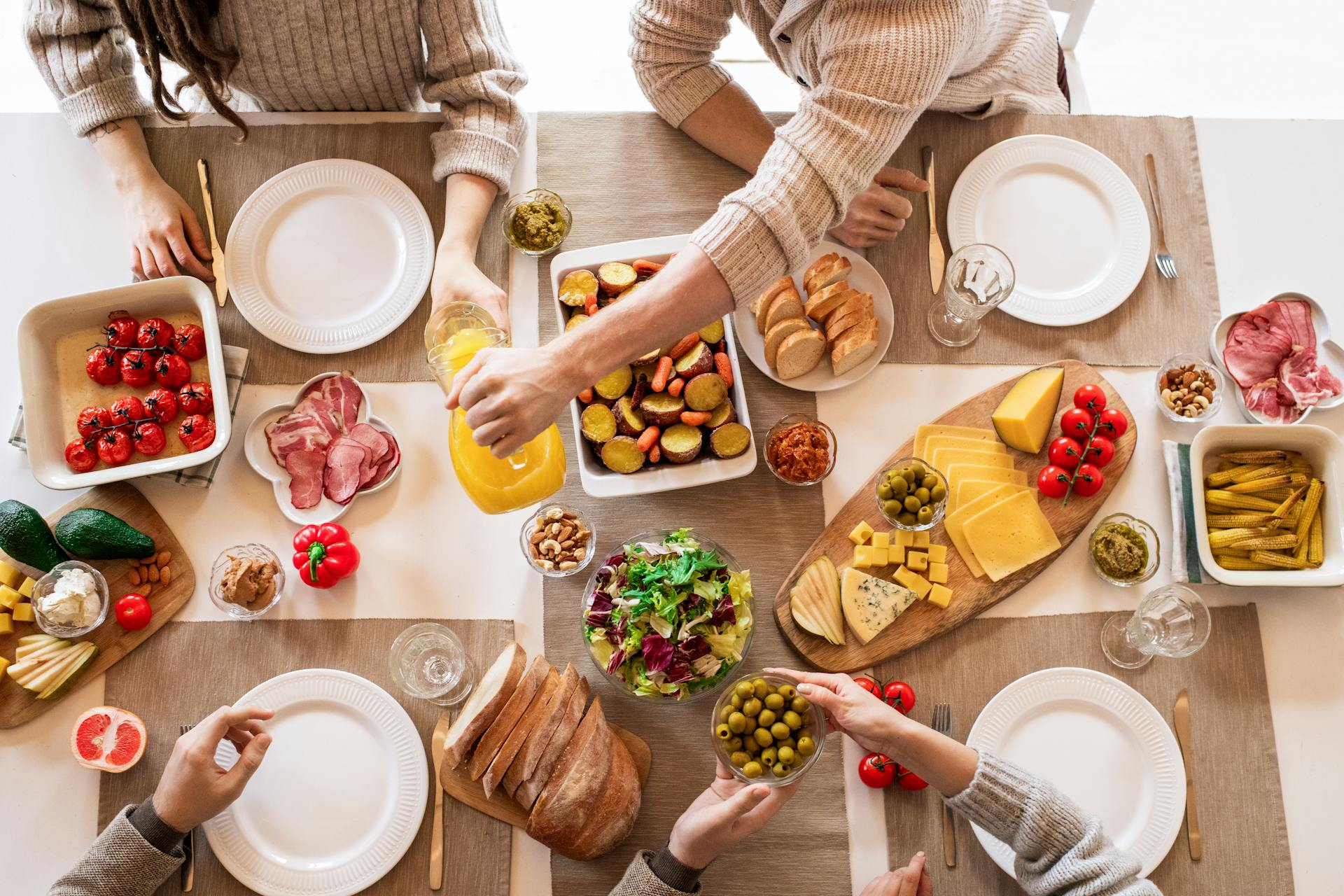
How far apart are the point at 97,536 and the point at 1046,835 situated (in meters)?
1.88

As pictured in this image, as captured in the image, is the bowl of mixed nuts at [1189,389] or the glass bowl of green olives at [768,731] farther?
the bowl of mixed nuts at [1189,389]

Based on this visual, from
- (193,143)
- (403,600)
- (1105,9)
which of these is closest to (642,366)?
(403,600)

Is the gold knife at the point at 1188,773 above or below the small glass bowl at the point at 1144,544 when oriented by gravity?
below

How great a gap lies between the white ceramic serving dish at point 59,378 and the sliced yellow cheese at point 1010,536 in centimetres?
153

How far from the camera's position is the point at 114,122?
1.90m

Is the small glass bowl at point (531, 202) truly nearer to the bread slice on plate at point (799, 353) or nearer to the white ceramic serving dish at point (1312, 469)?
the bread slice on plate at point (799, 353)

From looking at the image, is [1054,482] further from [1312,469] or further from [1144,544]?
[1312,469]

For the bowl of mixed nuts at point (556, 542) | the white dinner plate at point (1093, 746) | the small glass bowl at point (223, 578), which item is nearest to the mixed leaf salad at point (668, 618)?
the bowl of mixed nuts at point (556, 542)

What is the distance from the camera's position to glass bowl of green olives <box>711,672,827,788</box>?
156 cm

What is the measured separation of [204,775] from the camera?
62.1 inches

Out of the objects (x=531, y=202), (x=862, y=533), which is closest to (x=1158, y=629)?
(x=862, y=533)

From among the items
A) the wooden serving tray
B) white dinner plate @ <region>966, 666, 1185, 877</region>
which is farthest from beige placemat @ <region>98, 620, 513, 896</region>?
white dinner plate @ <region>966, 666, 1185, 877</region>

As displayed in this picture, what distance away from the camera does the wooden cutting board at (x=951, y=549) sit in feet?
5.74

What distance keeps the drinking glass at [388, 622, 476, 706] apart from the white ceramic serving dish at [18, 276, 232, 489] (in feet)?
1.77
